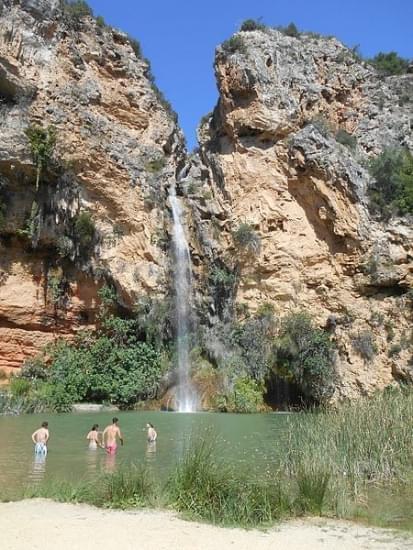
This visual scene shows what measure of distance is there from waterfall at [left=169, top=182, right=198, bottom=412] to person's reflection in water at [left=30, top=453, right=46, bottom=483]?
1395 cm

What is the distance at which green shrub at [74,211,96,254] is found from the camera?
2783cm

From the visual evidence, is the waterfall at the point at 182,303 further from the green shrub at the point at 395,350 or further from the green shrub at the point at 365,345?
the green shrub at the point at 395,350

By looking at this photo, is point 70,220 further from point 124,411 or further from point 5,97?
point 124,411

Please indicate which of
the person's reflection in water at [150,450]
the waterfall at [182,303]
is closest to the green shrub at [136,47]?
the waterfall at [182,303]

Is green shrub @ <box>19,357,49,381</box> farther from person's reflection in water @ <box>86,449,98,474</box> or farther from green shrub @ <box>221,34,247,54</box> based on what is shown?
green shrub @ <box>221,34,247,54</box>

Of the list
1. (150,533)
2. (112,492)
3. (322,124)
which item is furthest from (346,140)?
(150,533)

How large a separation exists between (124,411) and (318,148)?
53.0 feet

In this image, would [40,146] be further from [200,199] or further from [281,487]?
[281,487]

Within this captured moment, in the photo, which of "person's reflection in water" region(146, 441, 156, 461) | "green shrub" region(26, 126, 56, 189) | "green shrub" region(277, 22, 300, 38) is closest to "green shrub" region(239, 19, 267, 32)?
"green shrub" region(277, 22, 300, 38)

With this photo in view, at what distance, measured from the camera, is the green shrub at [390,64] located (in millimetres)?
35956

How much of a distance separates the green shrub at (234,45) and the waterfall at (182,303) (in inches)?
332

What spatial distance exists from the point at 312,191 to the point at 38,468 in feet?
72.1

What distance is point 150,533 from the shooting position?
625 cm

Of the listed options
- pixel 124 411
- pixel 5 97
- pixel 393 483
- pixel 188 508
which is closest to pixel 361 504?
pixel 393 483
